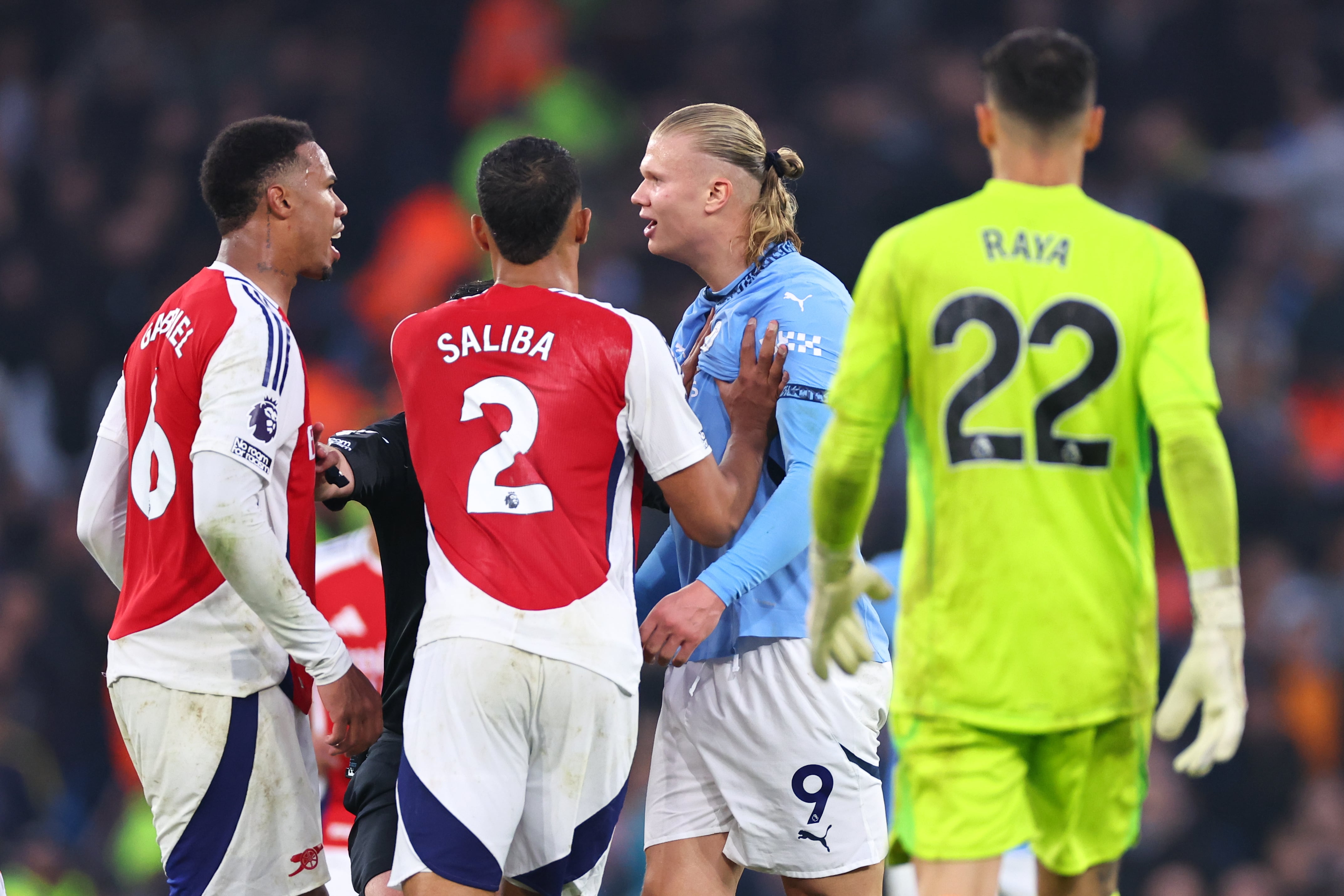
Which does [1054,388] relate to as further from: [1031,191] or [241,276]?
[241,276]

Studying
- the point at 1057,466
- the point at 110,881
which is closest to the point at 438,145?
the point at 110,881

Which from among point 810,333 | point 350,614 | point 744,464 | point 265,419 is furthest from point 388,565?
point 350,614

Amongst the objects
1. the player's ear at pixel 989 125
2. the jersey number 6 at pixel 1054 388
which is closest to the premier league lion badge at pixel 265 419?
the jersey number 6 at pixel 1054 388

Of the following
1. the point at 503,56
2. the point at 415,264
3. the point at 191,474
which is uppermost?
the point at 503,56

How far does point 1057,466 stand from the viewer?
2650 millimetres

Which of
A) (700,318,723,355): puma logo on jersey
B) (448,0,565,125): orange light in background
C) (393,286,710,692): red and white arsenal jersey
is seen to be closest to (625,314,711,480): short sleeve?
(393,286,710,692): red and white arsenal jersey

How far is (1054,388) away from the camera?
8.65 ft

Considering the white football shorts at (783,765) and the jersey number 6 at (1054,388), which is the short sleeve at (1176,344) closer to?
the jersey number 6 at (1054,388)

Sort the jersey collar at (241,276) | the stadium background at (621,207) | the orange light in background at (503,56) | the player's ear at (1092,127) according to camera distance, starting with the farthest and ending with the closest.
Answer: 1. the orange light in background at (503,56)
2. the stadium background at (621,207)
3. the jersey collar at (241,276)
4. the player's ear at (1092,127)

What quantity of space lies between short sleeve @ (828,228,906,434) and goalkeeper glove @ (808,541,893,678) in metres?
0.28

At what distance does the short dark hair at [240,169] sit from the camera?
360 cm

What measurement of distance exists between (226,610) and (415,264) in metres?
5.92

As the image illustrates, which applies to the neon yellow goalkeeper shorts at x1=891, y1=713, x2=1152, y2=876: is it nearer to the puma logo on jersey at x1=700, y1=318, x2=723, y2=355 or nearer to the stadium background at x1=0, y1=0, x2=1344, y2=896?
the puma logo on jersey at x1=700, y1=318, x2=723, y2=355

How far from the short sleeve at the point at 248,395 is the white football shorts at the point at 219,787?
569mm
